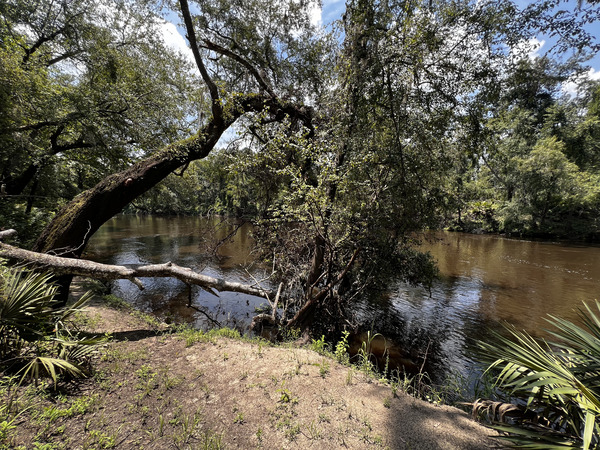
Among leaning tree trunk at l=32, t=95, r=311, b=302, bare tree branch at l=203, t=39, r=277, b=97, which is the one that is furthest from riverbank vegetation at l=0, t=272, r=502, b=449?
bare tree branch at l=203, t=39, r=277, b=97

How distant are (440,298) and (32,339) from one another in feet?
37.1

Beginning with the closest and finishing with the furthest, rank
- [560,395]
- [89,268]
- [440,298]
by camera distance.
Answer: [560,395] → [89,268] → [440,298]

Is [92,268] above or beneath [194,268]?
above

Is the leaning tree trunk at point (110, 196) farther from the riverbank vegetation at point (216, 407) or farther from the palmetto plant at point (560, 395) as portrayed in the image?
the palmetto plant at point (560, 395)

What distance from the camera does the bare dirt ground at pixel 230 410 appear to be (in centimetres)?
218

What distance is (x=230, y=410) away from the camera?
260 cm

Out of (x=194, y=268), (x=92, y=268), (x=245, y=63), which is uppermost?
(x=245, y=63)

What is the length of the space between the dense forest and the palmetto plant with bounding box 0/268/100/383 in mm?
2354

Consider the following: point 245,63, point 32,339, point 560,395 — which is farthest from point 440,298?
point 32,339

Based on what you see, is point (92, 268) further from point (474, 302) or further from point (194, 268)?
point (474, 302)

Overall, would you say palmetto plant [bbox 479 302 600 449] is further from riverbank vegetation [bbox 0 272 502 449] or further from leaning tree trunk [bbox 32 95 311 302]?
leaning tree trunk [bbox 32 95 311 302]

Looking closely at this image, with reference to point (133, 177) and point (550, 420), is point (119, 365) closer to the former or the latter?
point (133, 177)

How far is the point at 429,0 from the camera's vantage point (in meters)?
4.38

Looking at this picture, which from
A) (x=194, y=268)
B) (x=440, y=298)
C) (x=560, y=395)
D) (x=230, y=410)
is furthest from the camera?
(x=194, y=268)
